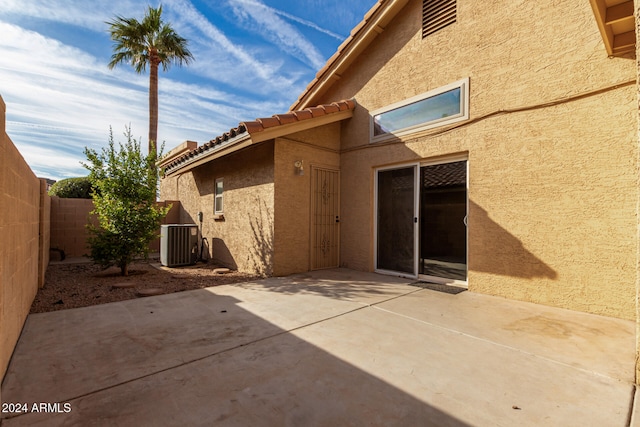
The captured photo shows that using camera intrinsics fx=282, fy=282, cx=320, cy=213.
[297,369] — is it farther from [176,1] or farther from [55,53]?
[55,53]

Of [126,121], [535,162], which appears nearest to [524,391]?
[535,162]

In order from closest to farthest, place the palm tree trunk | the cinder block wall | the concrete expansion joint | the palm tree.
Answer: the concrete expansion joint < the cinder block wall < the palm tree < the palm tree trunk

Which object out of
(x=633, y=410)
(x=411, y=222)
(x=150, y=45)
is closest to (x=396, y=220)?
(x=411, y=222)

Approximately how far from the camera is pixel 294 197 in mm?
6852

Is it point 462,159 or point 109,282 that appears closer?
point 462,159

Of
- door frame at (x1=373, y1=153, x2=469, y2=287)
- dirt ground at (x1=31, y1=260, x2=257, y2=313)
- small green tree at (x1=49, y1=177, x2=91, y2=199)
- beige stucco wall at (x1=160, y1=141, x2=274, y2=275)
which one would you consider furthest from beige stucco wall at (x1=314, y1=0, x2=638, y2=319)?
Result: small green tree at (x1=49, y1=177, x2=91, y2=199)

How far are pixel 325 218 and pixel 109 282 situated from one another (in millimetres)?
5105

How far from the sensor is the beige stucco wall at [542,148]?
3930mm

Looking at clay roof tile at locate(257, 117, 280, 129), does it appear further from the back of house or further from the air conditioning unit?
the air conditioning unit

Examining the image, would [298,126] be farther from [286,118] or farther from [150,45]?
[150,45]

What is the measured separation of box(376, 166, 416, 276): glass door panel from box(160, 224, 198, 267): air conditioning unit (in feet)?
17.9

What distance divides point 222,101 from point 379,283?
13.4 metres

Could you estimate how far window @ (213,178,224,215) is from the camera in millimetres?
8883

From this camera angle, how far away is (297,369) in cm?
253
